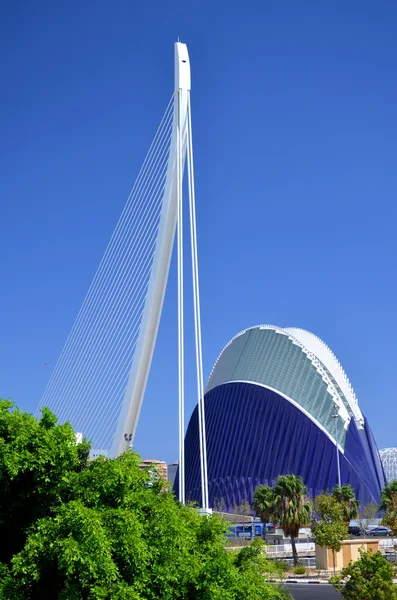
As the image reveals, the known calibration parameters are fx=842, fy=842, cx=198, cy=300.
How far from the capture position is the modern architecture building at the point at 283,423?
231ft

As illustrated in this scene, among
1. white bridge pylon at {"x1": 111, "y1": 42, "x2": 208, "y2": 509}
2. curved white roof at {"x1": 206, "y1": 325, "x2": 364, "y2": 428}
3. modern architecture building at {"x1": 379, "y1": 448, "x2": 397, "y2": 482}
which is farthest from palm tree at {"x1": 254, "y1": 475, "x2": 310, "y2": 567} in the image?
modern architecture building at {"x1": 379, "y1": 448, "x2": 397, "y2": 482}

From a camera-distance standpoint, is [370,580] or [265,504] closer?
[370,580]

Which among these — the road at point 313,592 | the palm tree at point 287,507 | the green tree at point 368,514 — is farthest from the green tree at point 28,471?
the green tree at point 368,514

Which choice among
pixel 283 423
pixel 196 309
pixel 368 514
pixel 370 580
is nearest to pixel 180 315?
pixel 196 309

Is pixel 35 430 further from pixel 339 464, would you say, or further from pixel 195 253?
pixel 339 464

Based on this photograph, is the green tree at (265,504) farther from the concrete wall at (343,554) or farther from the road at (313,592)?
the road at (313,592)

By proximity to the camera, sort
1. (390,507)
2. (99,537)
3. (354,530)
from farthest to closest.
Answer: (354,530) → (390,507) → (99,537)

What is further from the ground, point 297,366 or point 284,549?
point 297,366

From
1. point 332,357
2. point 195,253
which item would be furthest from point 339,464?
point 195,253

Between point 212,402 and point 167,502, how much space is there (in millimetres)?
72755

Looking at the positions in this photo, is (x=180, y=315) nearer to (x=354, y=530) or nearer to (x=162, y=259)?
(x=162, y=259)

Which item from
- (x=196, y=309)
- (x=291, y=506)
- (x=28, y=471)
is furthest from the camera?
(x=291, y=506)

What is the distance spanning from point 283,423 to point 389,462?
23085mm

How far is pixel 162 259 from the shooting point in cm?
2686
